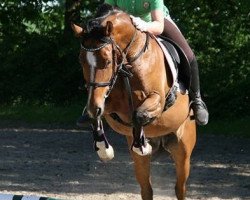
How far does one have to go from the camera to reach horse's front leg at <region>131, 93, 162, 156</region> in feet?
Answer: 16.4

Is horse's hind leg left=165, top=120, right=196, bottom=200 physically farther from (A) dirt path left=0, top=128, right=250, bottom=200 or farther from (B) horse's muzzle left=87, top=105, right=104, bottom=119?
(B) horse's muzzle left=87, top=105, right=104, bottom=119

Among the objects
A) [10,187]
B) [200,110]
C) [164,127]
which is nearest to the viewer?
[164,127]

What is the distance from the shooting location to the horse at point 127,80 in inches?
183

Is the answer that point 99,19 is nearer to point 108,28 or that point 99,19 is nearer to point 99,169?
point 108,28

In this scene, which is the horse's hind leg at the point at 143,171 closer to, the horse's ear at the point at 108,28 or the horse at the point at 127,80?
the horse at the point at 127,80

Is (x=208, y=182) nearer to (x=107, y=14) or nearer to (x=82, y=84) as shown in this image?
(x=107, y=14)

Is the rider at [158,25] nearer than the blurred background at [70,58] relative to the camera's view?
Yes

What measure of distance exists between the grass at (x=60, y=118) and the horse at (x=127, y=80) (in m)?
8.45

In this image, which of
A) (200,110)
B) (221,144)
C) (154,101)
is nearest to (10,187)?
(200,110)

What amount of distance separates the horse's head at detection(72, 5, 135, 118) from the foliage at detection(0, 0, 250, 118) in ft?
26.3

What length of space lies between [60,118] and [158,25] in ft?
36.4

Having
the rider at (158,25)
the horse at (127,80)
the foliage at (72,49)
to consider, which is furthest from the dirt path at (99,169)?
the foliage at (72,49)

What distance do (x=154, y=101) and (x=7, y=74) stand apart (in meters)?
14.8

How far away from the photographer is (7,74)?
763 inches
